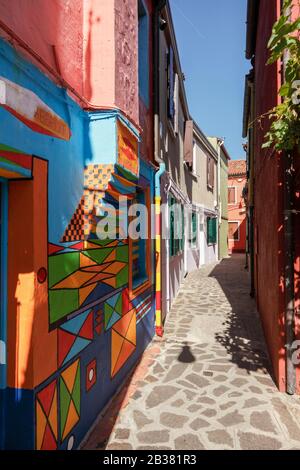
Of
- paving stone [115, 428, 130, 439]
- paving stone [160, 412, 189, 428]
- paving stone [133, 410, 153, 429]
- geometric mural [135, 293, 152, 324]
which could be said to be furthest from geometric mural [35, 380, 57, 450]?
geometric mural [135, 293, 152, 324]

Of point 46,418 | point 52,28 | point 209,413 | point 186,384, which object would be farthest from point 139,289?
point 52,28

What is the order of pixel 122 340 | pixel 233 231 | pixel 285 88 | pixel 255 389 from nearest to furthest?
pixel 285 88 → pixel 255 389 → pixel 122 340 → pixel 233 231

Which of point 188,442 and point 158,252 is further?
point 158,252

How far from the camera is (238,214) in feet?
90.8

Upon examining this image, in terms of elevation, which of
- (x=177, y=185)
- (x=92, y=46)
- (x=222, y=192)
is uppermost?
(x=222, y=192)

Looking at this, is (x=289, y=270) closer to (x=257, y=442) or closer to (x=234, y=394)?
(x=234, y=394)

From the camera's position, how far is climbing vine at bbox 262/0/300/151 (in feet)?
8.31

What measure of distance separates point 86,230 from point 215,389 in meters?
2.93

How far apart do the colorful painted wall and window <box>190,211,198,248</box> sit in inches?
445

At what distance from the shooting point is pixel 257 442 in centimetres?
314

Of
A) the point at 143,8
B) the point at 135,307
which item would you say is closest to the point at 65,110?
the point at 135,307

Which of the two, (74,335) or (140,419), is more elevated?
(74,335)

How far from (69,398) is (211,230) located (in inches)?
691

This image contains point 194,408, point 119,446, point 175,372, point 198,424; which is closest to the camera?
point 119,446
